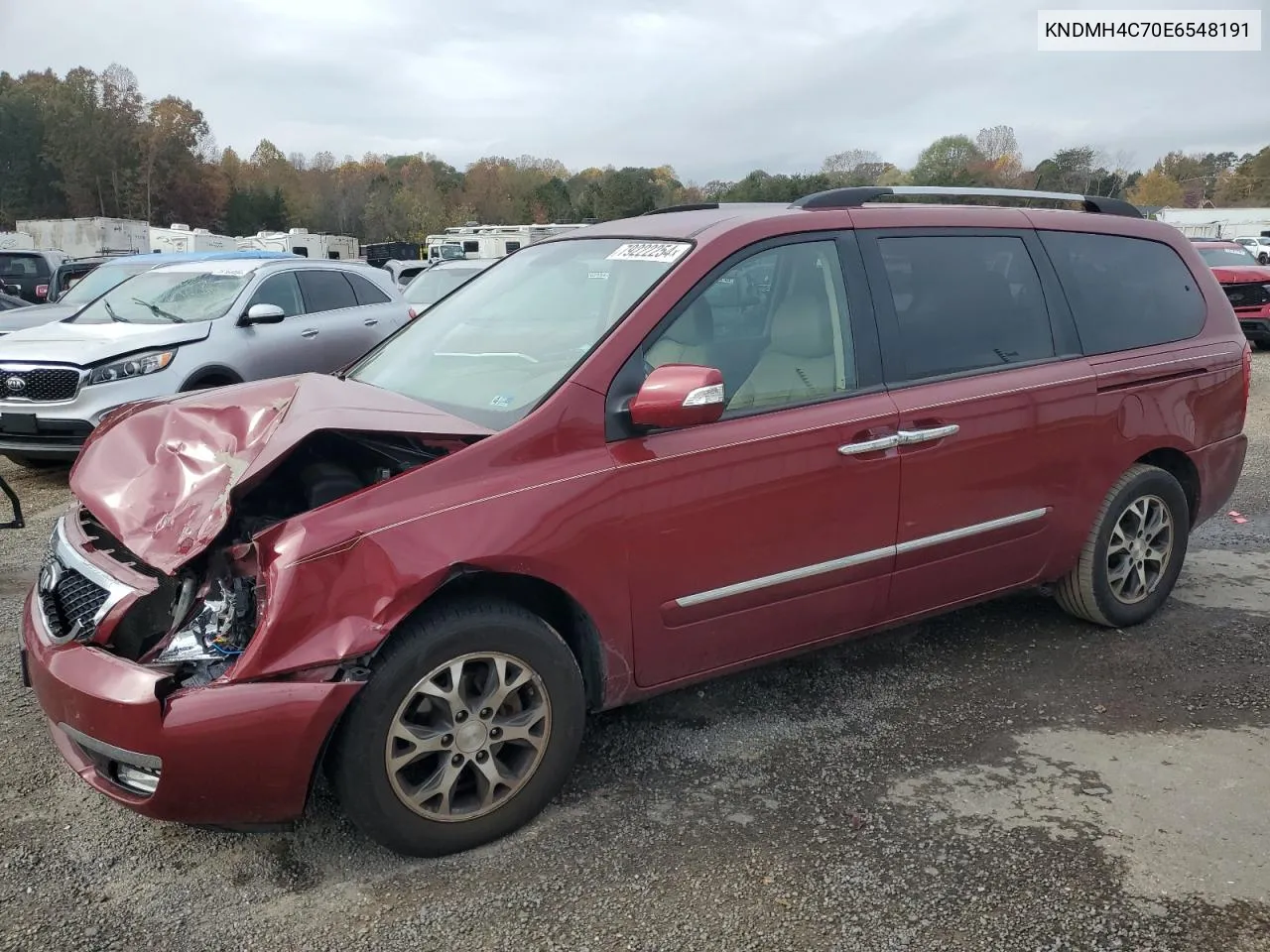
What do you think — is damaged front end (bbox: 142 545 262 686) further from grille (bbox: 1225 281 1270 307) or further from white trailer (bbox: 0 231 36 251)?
white trailer (bbox: 0 231 36 251)

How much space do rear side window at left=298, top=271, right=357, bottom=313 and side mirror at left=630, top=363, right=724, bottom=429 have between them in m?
6.73

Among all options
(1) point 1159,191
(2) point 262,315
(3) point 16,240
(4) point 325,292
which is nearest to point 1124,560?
(2) point 262,315

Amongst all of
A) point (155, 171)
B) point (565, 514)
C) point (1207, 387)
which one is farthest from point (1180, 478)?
point (155, 171)

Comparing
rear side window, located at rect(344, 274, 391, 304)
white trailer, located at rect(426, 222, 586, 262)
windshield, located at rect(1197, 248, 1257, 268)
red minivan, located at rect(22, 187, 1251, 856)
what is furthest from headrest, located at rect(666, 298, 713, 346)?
white trailer, located at rect(426, 222, 586, 262)

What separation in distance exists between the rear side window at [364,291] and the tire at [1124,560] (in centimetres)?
721

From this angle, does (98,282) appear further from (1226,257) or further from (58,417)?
(1226,257)

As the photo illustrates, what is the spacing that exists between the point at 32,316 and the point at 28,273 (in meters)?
9.84

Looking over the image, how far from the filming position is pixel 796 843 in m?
2.73

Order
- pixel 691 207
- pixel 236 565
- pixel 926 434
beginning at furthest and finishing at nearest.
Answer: pixel 691 207 < pixel 926 434 < pixel 236 565

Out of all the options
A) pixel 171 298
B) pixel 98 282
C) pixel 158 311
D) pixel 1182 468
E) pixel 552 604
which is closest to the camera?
pixel 552 604

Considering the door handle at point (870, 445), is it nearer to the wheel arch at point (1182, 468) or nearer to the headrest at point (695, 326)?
the headrest at point (695, 326)

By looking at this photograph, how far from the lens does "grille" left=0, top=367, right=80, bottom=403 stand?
22.7ft

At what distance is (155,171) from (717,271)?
84.5 meters

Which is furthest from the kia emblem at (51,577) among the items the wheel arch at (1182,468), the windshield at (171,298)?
the windshield at (171,298)
